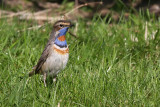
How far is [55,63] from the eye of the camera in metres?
5.84

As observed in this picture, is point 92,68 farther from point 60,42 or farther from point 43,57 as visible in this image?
point 43,57

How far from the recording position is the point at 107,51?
6855mm

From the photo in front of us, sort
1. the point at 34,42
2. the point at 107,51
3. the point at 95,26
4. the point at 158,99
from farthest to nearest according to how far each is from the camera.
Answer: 1. the point at 95,26
2. the point at 34,42
3. the point at 107,51
4. the point at 158,99

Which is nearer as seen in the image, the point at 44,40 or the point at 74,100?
the point at 74,100

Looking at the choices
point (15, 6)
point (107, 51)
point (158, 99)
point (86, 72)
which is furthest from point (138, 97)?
point (15, 6)

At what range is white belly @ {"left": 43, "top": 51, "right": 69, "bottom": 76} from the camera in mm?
5798

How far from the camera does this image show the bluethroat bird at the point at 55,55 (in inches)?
229

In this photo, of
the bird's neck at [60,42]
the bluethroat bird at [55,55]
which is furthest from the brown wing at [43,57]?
the bird's neck at [60,42]

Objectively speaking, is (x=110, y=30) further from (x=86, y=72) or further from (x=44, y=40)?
(x=86, y=72)

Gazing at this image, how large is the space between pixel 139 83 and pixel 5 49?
2958mm

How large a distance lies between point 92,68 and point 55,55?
825mm

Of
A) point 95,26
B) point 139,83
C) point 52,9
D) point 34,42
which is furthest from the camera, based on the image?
point 52,9

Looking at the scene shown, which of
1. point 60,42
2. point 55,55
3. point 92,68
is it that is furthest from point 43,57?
point 92,68

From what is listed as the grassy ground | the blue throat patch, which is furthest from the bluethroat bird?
the grassy ground
